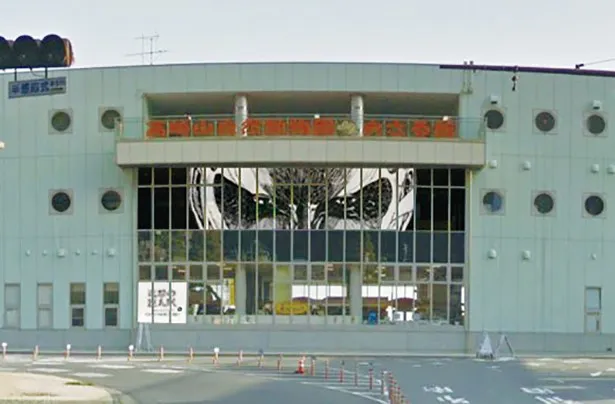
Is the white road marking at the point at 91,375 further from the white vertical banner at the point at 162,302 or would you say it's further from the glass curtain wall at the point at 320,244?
the glass curtain wall at the point at 320,244

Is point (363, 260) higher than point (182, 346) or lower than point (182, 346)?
higher

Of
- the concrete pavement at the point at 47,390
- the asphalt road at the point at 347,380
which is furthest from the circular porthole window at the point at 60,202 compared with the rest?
the concrete pavement at the point at 47,390

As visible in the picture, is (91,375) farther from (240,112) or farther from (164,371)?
(240,112)

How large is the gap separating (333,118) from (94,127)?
971cm

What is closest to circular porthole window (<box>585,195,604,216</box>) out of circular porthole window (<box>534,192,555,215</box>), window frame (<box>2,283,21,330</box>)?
circular porthole window (<box>534,192,555,215</box>)

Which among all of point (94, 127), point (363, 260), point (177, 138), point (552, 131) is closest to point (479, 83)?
point (552, 131)

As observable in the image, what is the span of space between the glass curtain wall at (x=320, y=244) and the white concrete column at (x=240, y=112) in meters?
1.92

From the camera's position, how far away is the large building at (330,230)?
4684cm

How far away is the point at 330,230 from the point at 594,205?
10596 mm

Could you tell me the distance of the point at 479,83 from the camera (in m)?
47.2

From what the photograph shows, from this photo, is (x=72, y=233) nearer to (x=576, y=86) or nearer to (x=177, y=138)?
(x=177, y=138)

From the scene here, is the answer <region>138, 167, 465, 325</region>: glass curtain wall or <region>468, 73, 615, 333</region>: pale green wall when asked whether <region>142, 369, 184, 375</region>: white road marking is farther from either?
<region>468, 73, 615, 333</region>: pale green wall

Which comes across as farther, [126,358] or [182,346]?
[182,346]

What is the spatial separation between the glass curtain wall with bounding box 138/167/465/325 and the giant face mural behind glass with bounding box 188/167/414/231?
0.04 metres
